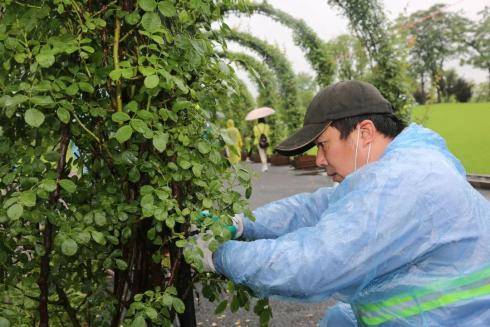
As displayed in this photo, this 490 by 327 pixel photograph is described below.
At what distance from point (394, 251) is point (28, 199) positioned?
3.36 ft

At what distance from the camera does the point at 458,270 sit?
160 centimetres

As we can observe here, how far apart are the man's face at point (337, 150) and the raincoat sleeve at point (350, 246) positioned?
0.37 meters

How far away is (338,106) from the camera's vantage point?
75.4 inches

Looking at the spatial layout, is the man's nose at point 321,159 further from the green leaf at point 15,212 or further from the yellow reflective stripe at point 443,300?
the green leaf at point 15,212

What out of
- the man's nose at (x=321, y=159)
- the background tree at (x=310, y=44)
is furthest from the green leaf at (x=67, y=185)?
the background tree at (x=310, y=44)

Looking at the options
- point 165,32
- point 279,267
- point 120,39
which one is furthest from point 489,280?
point 120,39

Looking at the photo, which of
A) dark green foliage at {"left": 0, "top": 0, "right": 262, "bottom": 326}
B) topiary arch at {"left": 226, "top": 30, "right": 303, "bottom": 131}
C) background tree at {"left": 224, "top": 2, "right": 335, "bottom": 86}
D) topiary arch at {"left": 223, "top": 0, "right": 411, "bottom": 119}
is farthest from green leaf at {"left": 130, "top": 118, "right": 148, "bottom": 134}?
topiary arch at {"left": 226, "top": 30, "right": 303, "bottom": 131}

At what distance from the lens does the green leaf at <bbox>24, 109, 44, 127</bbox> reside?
1.23 m

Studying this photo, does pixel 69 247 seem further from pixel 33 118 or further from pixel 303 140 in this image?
pixel 303 140

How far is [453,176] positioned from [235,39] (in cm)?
1588

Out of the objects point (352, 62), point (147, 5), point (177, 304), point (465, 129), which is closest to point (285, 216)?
point (177, 304)

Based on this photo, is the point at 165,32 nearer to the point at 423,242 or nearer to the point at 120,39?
the point at 120,39

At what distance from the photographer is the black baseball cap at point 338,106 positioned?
1.91 meters

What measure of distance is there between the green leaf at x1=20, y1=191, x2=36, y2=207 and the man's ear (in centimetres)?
120
